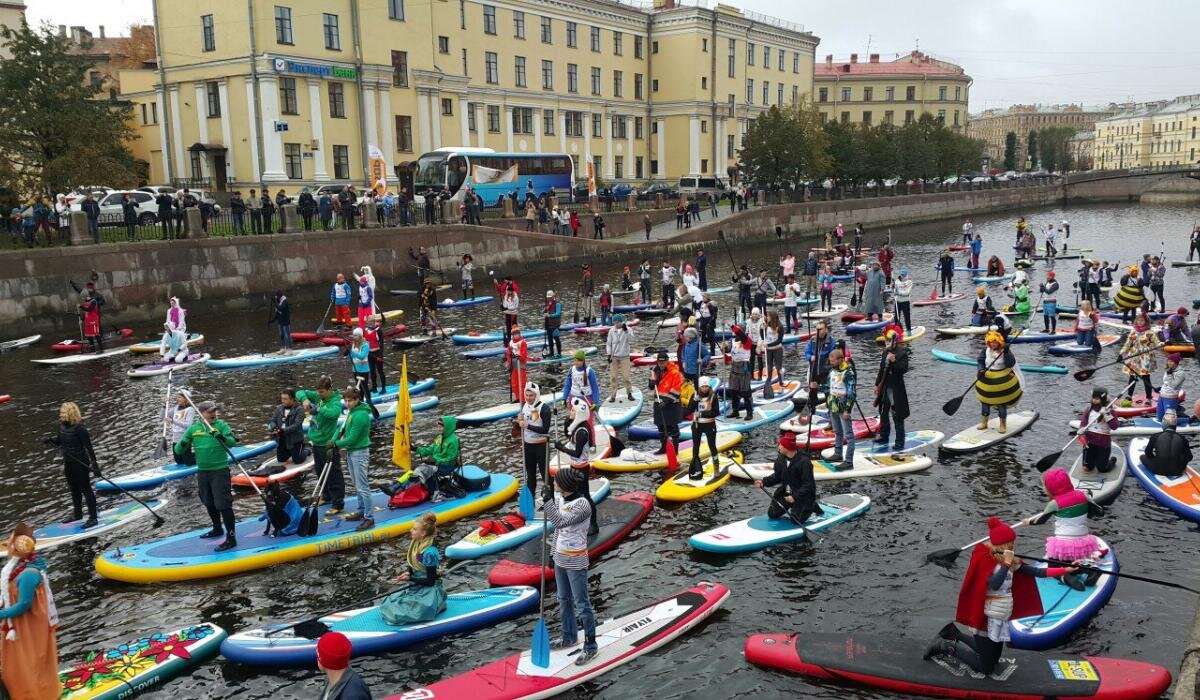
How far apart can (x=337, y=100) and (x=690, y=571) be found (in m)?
46.7

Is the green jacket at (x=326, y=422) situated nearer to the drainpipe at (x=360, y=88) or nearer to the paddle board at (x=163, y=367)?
the paddle board at (x=163, y=367)

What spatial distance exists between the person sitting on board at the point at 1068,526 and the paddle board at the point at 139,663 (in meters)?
9.67

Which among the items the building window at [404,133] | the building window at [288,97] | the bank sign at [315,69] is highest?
the bank sign at [315,69]

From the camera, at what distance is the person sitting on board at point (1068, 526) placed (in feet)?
34.2

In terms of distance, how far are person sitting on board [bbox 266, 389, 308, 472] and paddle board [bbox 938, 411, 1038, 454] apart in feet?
38.7

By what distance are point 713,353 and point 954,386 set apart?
6.93 m

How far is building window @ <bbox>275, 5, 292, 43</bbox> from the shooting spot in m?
48.1

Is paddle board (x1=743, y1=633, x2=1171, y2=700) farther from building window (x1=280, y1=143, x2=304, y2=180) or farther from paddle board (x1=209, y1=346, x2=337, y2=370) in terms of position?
building window (x1=280, y1=143, x2=304, y2=180)

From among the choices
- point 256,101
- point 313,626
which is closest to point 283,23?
point 256,101

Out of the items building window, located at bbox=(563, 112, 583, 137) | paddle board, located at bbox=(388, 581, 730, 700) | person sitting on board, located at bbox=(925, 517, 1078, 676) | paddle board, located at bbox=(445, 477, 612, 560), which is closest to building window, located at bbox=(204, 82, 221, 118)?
building window, located at bbox=(563, 112, 583, 137)

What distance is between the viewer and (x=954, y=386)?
21719 millimetres

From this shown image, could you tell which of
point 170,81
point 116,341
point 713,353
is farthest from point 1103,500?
point 170,81

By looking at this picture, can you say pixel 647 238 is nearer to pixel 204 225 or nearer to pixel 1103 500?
pixel 204 225

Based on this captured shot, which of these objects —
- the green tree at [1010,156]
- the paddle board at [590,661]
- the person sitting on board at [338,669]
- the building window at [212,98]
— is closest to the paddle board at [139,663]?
the paddle board at [590,661]
